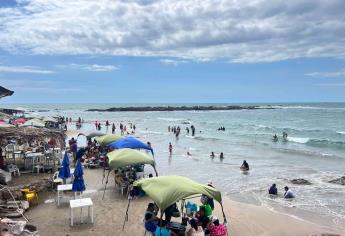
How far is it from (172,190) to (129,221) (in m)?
3.47

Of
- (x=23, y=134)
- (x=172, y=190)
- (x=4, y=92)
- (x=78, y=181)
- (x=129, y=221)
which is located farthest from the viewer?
(x=23, y=134)

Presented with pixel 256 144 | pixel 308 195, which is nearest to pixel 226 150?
pixel 256 144

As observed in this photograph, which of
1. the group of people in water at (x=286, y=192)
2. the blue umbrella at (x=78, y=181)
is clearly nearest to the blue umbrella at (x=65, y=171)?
the blue umbrella at (x=78, y=181)

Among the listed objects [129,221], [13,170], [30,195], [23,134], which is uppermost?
[23,134]

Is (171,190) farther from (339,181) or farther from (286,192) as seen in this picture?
(339,181)

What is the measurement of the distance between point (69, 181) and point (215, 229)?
8082 mm

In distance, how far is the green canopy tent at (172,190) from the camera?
9102 mm

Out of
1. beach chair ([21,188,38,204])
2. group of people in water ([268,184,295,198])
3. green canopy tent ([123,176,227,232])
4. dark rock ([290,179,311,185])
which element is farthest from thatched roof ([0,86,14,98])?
dark rock ([290,179,311,185])

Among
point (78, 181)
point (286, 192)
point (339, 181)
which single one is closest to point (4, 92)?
point (78, 181)

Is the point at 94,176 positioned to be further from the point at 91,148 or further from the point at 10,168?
the point at 91,148

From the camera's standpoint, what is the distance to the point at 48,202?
1361cm

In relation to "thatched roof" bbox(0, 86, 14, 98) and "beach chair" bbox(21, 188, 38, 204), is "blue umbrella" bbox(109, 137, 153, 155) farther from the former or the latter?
"beach chair" bbox(21, 188, 38, 204)

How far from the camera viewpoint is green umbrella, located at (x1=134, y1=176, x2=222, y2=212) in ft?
29.9

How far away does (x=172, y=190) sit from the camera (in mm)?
9320
